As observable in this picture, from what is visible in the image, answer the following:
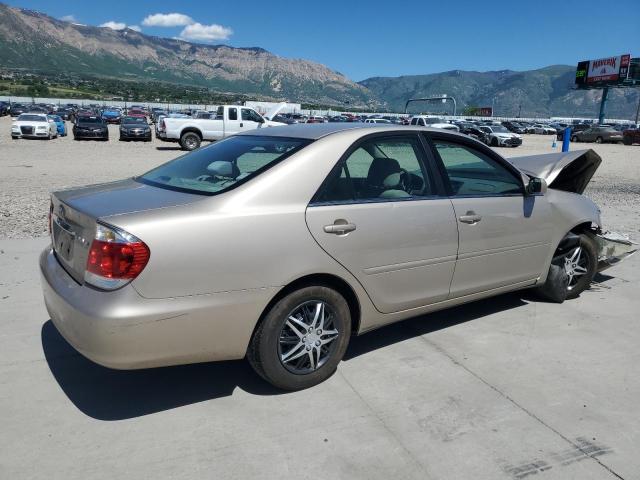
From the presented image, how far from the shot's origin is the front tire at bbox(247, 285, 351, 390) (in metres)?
3.17

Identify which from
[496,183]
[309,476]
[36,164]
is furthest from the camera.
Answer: [36,164]

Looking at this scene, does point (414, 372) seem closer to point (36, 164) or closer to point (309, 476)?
point (309, 476)

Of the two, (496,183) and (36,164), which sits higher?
(496,183)

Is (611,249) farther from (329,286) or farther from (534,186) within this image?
(329,286)

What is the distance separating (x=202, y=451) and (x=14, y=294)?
120 inches

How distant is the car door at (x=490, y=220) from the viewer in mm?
4027

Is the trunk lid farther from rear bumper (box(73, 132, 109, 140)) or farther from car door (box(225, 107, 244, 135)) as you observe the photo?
rear bumper (box(73, 132, 109, 140))

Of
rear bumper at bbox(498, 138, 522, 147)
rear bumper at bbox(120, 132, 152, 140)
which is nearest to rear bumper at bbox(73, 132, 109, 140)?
rear bumper at bbox(120, 132, 152, 140)

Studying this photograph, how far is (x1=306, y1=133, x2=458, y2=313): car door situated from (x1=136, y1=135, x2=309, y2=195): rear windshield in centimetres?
41

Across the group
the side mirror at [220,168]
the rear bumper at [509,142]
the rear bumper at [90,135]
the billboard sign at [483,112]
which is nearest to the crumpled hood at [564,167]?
the side mirror at [220,168]

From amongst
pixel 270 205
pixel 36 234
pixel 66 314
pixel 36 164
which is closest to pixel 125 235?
pixel 66 314

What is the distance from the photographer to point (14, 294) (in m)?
4.85

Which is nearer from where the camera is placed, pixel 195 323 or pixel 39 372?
pixel 195 323

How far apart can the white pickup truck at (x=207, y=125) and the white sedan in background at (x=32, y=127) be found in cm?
657
